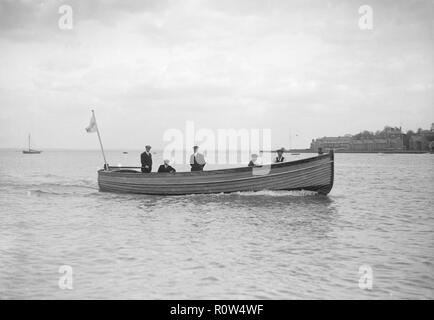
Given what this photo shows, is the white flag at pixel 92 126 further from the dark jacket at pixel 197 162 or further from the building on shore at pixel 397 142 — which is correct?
the building on shore at pixel 397 142

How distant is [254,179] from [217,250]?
32.3 feet

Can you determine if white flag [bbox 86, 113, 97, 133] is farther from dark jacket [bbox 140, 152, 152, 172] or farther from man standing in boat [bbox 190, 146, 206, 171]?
man standing in boat [bbox 190, 146, 206, 171]

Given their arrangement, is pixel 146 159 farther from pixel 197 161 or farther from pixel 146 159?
pixel 197 161

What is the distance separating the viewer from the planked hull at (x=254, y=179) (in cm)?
2034

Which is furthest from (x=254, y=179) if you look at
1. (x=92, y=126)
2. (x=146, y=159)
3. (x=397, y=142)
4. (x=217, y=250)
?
(x=397, y=142)

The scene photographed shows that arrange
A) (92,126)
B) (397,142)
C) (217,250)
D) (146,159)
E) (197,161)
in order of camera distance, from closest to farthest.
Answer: (217,250) → (197,161) → (146,159) → (92,126) → (397,142)

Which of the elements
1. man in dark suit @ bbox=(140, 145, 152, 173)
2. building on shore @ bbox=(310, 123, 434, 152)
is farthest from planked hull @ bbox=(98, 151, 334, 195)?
building on shore @ bbox=(310, 123, 434, 152)

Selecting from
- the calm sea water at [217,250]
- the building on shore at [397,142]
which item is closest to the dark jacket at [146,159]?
the calm sea water at [217,250]

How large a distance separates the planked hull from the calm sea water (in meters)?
1.07

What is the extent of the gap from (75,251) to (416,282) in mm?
8113

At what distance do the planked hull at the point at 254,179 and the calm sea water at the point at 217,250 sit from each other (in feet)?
3.51

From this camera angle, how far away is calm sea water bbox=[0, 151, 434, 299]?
26.2 ft

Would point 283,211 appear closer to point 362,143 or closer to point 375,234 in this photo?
point 375,234

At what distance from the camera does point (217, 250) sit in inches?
430
